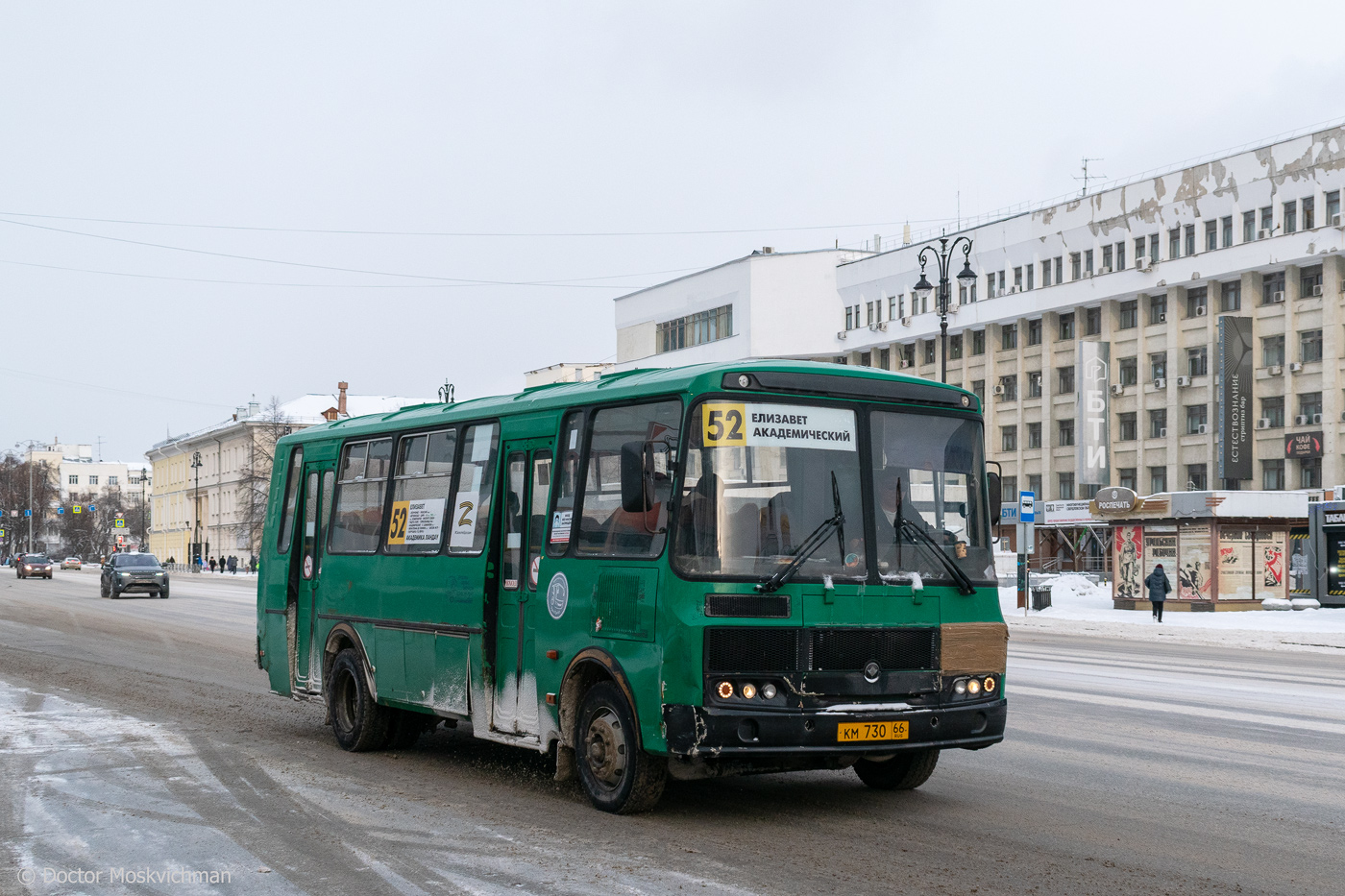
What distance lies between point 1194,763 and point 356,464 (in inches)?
279

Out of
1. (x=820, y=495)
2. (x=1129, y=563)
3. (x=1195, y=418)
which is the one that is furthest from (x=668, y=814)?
(x=1195, y=418)

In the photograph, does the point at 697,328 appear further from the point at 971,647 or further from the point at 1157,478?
the point at 971,647

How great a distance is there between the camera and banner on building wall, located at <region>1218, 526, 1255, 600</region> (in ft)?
137

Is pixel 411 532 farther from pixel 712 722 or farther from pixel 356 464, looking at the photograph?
pixel 712 722

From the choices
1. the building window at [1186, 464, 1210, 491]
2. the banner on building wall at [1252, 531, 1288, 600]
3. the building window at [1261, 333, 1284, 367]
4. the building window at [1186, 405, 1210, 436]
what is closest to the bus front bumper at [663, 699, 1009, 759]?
the banner on building wall at [1252, 531, 1288, 600]

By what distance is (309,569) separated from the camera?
12.9 m

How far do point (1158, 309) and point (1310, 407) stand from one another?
10.2 metres

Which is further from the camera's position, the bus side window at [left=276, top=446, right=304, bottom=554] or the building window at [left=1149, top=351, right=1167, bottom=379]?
the building window at [left=1149, top=351, right=1167, bottom=379]

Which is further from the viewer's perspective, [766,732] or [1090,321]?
[1090,321]

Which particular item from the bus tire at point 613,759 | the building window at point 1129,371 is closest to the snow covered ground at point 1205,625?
the bus tire at point 613,759

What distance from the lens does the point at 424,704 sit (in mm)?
10695

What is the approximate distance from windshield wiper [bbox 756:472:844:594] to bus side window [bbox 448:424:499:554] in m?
2.72

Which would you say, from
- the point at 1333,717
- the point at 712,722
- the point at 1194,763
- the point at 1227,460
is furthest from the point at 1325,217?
the point at 712,722

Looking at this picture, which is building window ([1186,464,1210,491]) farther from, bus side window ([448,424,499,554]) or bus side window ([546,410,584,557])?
bus side window ([546,410,584,557])
